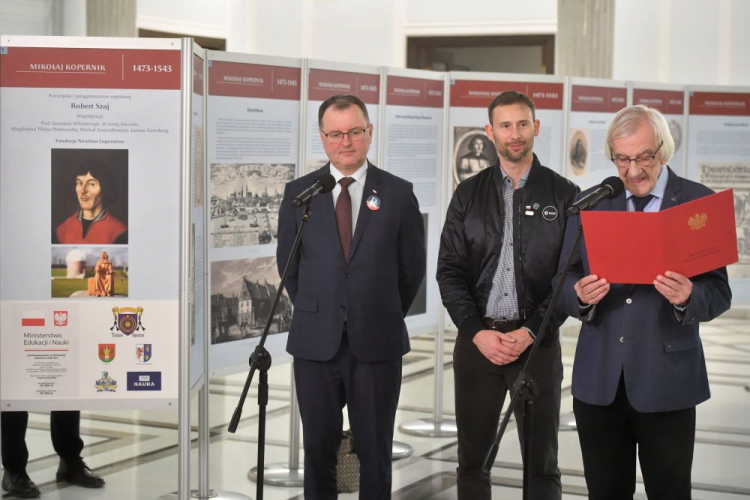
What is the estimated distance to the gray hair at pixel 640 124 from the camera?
3.17 metres

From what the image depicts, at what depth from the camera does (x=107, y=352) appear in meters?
4.18

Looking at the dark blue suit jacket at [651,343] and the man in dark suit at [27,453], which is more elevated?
the dark blue suit jacket at [651,343]

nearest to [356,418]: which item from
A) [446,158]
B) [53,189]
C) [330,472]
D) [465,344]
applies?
[330,472]

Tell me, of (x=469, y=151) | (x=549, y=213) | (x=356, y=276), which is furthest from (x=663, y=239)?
(x=469, y=151)

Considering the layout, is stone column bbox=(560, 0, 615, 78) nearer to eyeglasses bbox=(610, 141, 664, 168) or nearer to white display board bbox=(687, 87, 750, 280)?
white display board bbox=(687, 87, 750, 280)

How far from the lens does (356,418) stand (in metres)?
3.79

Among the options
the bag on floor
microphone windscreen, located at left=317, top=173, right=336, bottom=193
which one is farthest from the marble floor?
microphone windscreen, located at left=317, top=173, right=336, bottom=193

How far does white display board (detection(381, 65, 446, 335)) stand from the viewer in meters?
5.90

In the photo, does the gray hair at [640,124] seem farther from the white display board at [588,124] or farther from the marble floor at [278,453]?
the white display board at [588,124]

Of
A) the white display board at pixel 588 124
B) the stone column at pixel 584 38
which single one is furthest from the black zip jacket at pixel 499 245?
the stone column at pixel 584 38

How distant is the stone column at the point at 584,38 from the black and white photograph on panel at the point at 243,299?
5797mm

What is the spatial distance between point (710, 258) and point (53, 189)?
2547 millimetres

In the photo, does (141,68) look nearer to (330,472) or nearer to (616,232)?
(330,472)

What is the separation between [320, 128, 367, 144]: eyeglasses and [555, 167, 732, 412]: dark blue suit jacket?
0.98 metres
